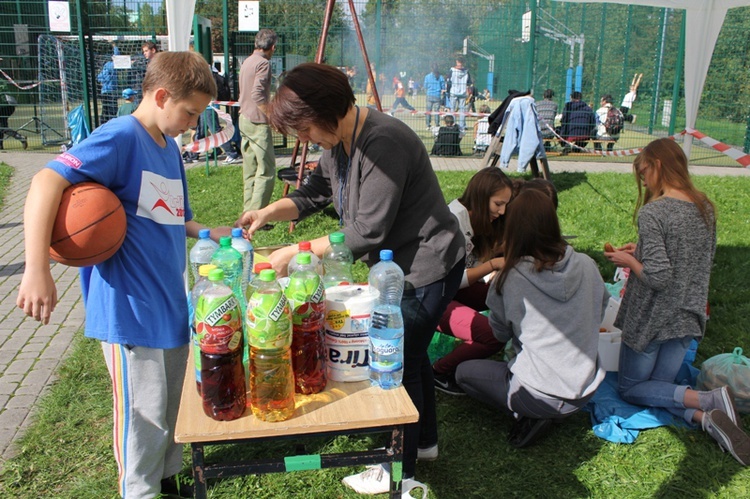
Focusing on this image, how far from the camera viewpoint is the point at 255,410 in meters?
1.90

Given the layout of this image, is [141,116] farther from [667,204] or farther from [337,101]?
[667,204]

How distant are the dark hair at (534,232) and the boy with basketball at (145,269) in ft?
5.20

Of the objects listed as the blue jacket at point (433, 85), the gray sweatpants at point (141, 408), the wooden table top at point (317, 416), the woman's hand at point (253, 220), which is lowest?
the gray sweatpants at point (141, 408)

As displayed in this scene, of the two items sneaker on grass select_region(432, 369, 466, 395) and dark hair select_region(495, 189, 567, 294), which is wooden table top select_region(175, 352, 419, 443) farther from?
sneaker on grass select_region(432, 369, 466, 395)

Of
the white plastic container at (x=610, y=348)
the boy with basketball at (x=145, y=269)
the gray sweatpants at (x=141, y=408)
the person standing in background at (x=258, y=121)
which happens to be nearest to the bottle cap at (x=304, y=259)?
the boy with basketball at (x=145, y=269)

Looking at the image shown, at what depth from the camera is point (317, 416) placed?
1.90m

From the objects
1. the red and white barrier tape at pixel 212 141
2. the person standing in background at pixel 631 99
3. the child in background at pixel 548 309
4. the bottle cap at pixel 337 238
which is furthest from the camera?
the person standing in background at pixel 631 99

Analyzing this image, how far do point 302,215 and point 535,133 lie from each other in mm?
6292

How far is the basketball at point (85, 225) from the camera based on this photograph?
6.88ft

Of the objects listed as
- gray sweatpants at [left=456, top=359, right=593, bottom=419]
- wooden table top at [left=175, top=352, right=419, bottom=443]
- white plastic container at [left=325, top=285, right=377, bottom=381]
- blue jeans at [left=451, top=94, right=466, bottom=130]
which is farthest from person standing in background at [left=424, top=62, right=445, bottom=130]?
wooden table top at [left=175, top=352, right=419, bottom=443]

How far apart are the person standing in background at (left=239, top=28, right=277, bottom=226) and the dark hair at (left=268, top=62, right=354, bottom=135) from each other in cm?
522

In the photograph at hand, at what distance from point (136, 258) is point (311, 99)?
2.99ft

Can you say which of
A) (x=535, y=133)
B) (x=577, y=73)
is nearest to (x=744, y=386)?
(x=535, y=133)

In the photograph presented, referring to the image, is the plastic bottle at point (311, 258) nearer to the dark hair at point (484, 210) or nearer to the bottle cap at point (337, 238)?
the bottle cap at point (337, 238)
